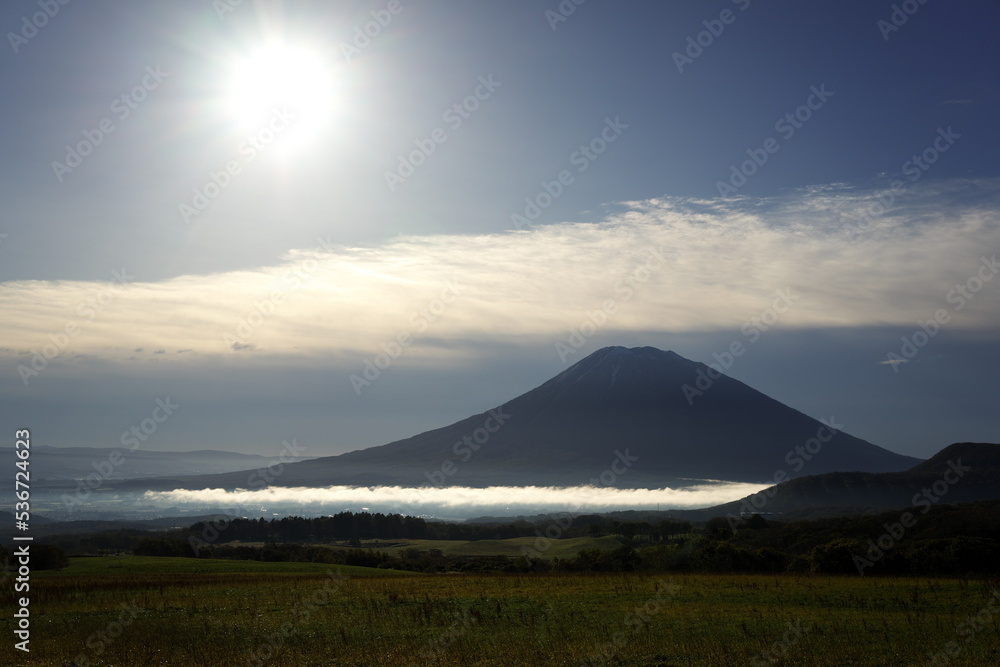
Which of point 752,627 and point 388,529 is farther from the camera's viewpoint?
point 388,529

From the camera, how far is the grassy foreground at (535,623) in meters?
19.0

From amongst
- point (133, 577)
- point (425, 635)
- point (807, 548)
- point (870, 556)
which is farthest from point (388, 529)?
point (425, 635)

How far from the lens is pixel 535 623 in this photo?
23.8 metres

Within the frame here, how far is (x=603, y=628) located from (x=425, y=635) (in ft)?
17.9

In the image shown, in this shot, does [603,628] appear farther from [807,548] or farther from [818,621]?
[807,548]

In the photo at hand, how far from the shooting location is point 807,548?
79062 mm

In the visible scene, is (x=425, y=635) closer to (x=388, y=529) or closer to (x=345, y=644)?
(x=345, y=644)

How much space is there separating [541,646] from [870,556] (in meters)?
29.8

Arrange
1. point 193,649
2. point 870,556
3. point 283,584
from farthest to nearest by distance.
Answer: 1. point 870,556
2. point 283,584
3. point 193,649

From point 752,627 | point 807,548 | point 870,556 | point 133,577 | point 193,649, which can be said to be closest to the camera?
point 193,649

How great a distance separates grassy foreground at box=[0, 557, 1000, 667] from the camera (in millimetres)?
19016

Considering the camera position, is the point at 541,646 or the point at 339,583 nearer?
the point at 541,646

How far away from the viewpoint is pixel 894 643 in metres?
19.2

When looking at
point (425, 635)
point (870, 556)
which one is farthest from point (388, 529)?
point (425, 635)
